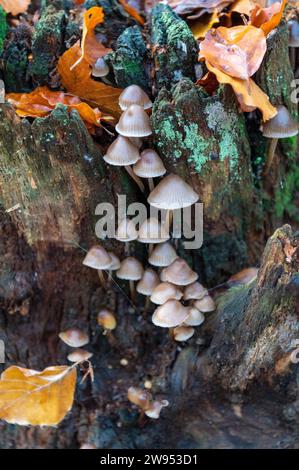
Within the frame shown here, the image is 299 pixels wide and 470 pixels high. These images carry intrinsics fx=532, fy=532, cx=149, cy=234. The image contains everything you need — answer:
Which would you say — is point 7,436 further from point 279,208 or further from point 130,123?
point 279,208

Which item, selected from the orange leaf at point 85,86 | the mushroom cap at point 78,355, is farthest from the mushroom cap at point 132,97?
the mushroom cap at point 78,355

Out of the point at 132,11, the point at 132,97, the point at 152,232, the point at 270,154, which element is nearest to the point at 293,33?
the point at 270,154

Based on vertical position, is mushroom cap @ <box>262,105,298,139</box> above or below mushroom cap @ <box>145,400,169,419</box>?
above

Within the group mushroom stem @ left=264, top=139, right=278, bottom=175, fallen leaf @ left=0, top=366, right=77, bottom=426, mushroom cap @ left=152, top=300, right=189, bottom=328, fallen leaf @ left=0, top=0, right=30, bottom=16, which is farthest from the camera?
fallen leaf @ left=0, top=0, right=30, bottom=16

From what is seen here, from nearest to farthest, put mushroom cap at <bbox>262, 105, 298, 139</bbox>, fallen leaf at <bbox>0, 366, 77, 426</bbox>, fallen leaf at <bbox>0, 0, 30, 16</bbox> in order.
→ 1. fallen leaf at <bbox>0, 366, 77, 426</bbox>
2. mushroom cap at <bbox>262, 105, 298, 139</bbox>
3. fallen leaf at <bbox>0, 0, 30, 16</bbox>

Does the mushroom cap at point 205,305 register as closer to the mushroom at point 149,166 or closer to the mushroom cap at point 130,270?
the mushroom cap at point 130,270

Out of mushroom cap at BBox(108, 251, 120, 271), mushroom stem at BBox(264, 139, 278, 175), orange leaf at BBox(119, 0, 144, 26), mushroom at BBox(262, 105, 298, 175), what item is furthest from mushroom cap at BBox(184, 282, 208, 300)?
orange leaf at BBox(119, 0, 144, 26)

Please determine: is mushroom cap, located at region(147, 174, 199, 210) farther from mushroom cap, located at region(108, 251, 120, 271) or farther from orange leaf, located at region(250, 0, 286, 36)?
orange leaf, located at region(250, 0, 286, 36)
